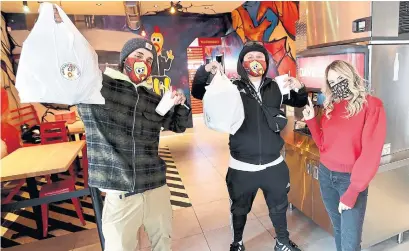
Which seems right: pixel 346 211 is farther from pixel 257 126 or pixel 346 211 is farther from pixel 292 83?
pixel 292 83

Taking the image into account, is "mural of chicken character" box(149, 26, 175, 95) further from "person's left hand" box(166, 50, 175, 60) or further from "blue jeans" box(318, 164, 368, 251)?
"blue jeans" box(318, 164, 368, 251)

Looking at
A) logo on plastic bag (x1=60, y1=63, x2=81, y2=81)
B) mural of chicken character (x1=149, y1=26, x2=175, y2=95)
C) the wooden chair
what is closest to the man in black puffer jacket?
logo on plastic bag (x1=60, y1=63, x2=81, y2=81)

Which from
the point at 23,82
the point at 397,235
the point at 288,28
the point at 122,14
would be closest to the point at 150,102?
the point at 23,82

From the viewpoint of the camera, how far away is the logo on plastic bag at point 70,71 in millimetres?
1119

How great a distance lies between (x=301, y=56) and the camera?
2.48 metres

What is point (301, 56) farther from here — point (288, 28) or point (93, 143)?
point (288, 28)

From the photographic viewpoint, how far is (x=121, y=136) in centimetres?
144

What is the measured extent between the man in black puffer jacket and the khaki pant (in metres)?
0.58

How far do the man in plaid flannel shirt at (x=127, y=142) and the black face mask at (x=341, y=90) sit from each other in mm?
861

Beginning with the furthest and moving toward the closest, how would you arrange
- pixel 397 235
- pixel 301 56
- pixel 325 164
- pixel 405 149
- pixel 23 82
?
pixel 301 56, pixel 397 235, pixel 405 149, pixel 325 164, pixel 23 82

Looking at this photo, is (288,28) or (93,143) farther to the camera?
(288,28)

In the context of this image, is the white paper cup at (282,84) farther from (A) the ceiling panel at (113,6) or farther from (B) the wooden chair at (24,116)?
(B) the wooden chair at (24,116)

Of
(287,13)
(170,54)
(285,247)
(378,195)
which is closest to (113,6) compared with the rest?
(170,54)

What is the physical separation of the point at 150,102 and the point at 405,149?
6.50 feet
